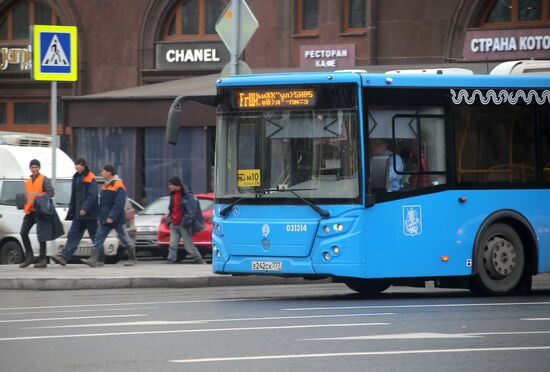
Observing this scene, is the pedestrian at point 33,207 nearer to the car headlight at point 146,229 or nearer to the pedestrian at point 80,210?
the pedestrian at point 80,210

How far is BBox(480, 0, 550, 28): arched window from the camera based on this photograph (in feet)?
111

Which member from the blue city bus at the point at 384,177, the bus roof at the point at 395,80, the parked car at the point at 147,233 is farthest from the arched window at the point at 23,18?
the bus roof at the point at 395,80

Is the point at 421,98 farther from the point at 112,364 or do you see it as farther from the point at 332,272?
Answer: the point at 112,364

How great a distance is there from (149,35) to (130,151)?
5540mm

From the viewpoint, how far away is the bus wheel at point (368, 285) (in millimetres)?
16734

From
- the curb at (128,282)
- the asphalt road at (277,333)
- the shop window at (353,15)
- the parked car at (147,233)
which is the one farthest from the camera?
the shop window at (353,15)

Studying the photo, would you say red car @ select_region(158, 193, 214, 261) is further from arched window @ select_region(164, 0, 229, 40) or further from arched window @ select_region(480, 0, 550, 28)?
arched window @ select_region(164, 0, 229, 40)

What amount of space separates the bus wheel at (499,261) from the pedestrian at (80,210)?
763 centimetres

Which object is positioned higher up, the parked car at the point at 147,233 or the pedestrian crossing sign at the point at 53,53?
the pedestrian crossing sign at the point at 53,53

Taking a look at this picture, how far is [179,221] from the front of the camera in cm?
2400

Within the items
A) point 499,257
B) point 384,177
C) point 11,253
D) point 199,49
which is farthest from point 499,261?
point 199,49

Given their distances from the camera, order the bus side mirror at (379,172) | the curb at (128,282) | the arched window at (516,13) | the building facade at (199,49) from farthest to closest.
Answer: the building facade at (199,49)
the arched window at (516,13)
the curb at (128,282)
the bus side mirror at (379,172)

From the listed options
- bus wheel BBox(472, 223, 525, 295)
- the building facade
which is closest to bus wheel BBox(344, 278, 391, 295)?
bus wheel BBox(472, 223, 525, 295)

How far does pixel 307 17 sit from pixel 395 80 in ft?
72.5
